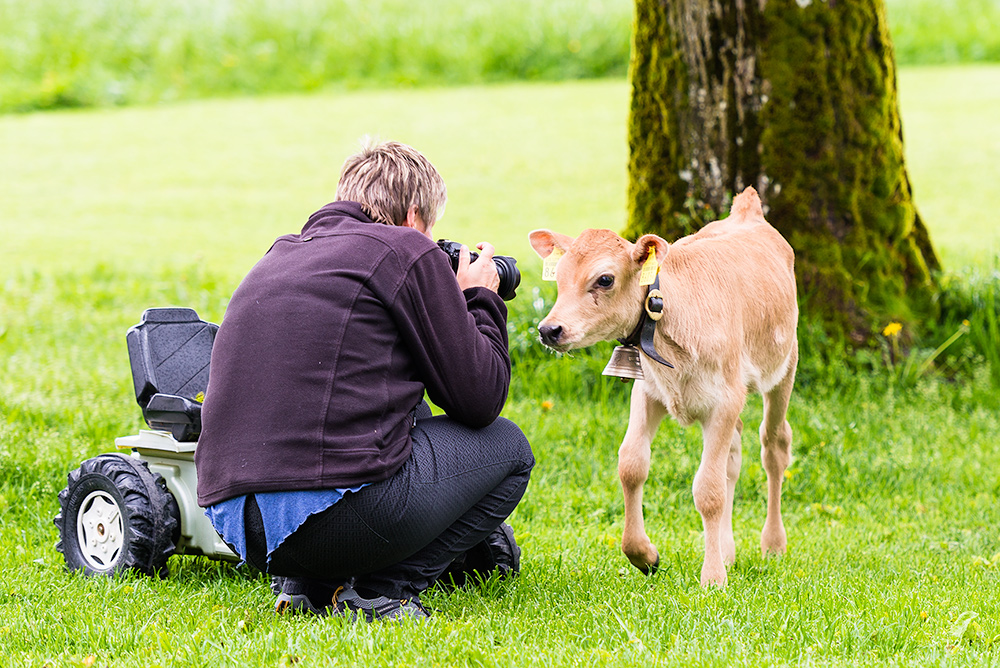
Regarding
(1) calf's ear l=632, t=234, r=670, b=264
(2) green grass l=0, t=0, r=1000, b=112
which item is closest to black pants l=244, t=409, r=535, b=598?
(1) calf's ear l=632, t=234, r=670, b=264

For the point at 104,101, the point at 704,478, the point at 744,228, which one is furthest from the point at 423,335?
the point at 104,101

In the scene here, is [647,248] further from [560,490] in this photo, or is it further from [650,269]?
[560,490]

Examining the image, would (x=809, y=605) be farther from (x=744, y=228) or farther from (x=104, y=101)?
(x=104, y=101)

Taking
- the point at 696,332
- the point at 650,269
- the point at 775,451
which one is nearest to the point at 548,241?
the point at 650,269

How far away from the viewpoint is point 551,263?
4141 millimetres

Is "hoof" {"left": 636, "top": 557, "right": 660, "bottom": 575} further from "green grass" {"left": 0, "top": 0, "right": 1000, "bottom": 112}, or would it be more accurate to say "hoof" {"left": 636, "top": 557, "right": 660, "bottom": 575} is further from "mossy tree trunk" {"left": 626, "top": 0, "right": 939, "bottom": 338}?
"green grass" {"left": 0, "top": 0, "right": 1000, "bottom": 112}

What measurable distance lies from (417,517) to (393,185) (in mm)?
1148

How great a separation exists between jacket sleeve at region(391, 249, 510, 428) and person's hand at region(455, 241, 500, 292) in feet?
0.59

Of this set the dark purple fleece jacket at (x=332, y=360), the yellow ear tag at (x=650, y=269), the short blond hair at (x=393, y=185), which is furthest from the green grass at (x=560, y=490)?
the short blond hair at (x=393, y=185)

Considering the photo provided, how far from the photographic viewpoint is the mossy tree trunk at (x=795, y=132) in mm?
7191

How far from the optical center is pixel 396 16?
72.0 feet

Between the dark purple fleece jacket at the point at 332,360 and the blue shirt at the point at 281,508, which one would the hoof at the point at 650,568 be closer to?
the dark purple fleece jacket at the point at 332,360

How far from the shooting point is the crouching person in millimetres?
3611

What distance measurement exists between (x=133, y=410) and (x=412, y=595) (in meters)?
3.41
